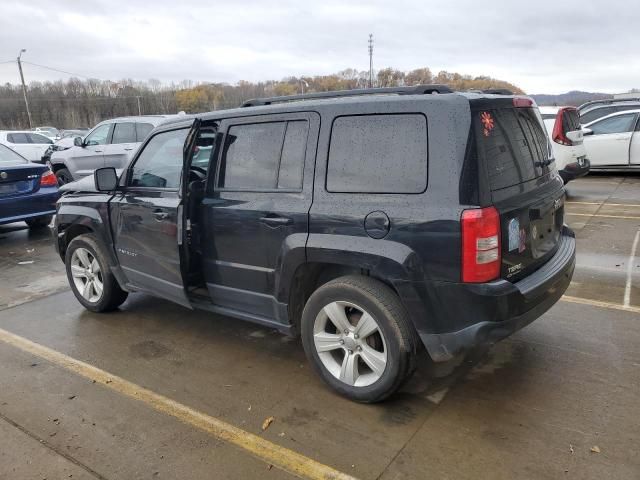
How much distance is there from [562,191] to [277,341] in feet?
7.95

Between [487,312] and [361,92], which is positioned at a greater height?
[361,92]

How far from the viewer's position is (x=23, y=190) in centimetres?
811

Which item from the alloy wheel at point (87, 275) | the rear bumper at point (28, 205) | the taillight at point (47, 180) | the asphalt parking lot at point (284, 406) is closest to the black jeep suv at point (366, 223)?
the asphalt parking lot at point (284, 406)

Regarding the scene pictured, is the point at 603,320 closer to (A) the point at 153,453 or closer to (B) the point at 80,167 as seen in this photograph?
(A) the point at 153,453

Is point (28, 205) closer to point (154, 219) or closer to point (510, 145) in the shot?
point (154, 219)

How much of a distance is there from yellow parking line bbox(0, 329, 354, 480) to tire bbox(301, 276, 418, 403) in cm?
61

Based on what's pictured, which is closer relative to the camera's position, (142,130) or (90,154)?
(142,130)

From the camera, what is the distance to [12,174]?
7.92 metres

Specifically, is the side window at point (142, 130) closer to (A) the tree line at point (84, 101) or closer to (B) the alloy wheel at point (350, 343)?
(B) the alloy wheel at point (350, 343)

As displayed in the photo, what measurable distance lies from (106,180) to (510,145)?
10.7 ft

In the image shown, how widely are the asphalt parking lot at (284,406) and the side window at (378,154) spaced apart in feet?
4.47

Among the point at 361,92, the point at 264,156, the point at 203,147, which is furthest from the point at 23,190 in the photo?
the point at 361,92

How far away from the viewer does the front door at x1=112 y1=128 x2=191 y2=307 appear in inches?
155

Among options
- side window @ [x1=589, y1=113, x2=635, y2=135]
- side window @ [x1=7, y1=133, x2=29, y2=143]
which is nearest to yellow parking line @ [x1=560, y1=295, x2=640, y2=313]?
side window @ [x1=589, y1=113, x2=635, y2=135]
